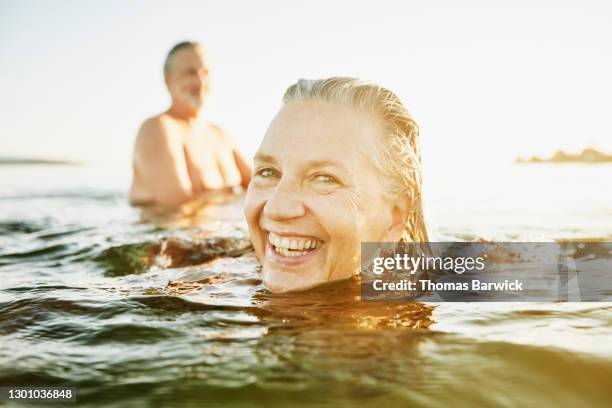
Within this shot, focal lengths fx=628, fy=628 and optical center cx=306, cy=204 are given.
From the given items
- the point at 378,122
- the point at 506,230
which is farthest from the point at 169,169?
the point at 378,122

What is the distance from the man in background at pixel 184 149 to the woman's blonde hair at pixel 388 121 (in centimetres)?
531

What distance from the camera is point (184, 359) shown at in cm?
234

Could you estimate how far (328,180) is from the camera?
10.2 feet

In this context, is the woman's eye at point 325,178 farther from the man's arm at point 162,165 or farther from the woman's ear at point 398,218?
the man's arm at point 162,165

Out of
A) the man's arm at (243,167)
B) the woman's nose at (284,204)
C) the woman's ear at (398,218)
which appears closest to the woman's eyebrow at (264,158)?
the woman's nose at (284,204)

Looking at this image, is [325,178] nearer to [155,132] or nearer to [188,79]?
[155,132]

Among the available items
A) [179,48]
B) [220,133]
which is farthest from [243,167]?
[179,48]

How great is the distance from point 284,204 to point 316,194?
167 mm

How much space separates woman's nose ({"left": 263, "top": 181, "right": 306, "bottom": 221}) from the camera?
308 centimetres

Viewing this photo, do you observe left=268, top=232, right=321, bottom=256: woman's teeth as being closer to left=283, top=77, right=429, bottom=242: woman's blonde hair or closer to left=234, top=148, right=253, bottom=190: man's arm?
left=283, top=77, right=429, bottom=242: woman's blonde hair

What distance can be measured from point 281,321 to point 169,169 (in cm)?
590

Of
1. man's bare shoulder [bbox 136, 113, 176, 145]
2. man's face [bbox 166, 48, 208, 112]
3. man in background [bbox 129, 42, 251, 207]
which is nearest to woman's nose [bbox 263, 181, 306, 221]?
man in background [bbox 129, 42, 251, 207]

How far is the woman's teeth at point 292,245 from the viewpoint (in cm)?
318

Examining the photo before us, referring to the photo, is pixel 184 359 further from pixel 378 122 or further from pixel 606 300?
pixel 606 300
